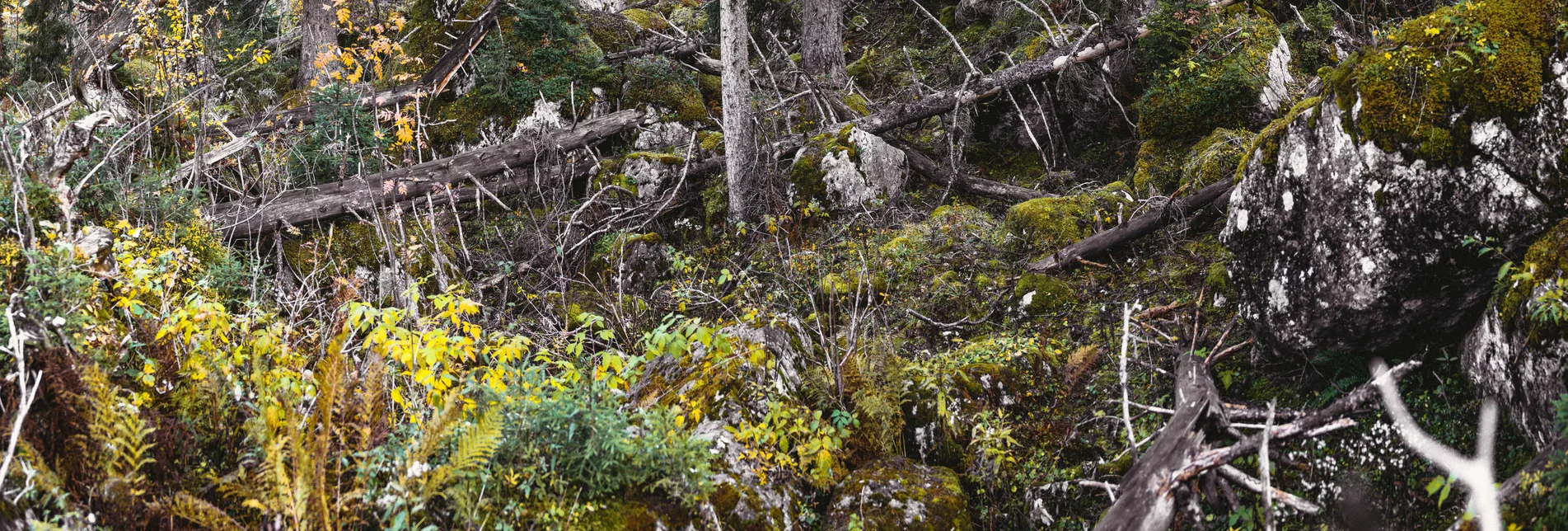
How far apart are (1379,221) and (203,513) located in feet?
19.5

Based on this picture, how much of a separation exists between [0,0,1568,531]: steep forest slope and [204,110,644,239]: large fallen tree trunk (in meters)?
0.06

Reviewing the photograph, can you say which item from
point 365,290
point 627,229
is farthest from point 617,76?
point 365,290

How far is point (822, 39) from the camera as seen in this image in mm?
13195

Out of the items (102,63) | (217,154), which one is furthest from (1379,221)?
(102,63)

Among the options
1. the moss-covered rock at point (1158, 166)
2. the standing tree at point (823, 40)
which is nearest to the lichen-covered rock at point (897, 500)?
the moss-covered rock at point (1158, 166)

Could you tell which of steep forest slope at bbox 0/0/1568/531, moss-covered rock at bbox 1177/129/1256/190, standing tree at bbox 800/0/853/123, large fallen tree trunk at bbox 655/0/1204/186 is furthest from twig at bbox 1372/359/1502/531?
standing tree at bbox 800/0/853/123

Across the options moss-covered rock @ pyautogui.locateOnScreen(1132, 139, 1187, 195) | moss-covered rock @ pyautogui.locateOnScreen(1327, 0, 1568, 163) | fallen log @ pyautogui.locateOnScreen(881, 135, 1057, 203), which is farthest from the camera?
fallen log @ pyautogui.locateOnScreen(881, 135, 1057, 203)

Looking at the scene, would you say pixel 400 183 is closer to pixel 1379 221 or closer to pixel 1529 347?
pixel 1379 221

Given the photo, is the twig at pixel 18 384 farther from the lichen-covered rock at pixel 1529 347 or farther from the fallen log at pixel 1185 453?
the lichen-covered rock at pixel 1529 347

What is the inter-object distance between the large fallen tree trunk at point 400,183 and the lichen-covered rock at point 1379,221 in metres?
7.35

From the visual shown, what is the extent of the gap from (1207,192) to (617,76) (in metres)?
8.68

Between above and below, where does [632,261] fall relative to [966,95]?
below

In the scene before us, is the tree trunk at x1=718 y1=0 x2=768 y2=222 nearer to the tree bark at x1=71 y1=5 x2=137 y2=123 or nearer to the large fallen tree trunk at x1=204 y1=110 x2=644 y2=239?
the large fallen tree trunk at x1=204 y1=110 x2=644 y2=239

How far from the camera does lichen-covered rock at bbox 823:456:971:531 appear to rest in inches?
178
